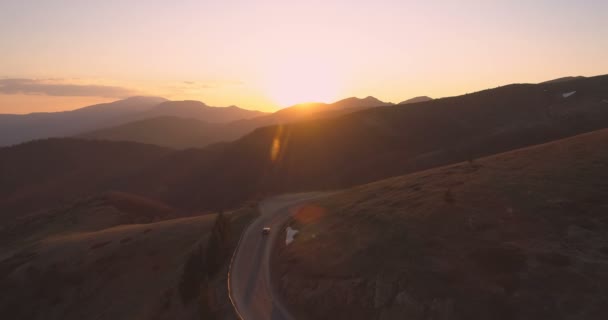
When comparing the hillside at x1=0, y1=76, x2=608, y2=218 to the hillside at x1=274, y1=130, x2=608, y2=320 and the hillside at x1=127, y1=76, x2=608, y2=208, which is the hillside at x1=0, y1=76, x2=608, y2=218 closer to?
the hillside at x1=127, y1=76, x2=608, y2=208

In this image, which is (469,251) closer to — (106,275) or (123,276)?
(123,276)

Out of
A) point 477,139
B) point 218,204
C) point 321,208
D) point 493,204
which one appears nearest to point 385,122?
point 477,139

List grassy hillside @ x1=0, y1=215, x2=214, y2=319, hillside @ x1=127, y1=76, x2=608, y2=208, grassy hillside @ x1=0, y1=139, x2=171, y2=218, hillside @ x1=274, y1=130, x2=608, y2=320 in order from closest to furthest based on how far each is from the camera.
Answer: hillside @ x1=274, y1=130, x2=608, y2=320, grassy hillside @ x1=0, y1=215, x2=214, y2=319, hillside @ x1=127, y1=76, x2=608, y2=208, grassy hillside @ x1=0, y1=139, x2=171, y2=218

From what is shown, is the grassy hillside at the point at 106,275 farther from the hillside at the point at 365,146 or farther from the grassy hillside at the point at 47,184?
the grassy hillside at the point at 47,184

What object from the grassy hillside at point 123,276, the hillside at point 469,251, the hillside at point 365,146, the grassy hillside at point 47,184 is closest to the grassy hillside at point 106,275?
the grassy hillside at point 123,276

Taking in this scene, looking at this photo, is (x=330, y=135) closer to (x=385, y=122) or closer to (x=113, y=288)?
(x=385, y=122)

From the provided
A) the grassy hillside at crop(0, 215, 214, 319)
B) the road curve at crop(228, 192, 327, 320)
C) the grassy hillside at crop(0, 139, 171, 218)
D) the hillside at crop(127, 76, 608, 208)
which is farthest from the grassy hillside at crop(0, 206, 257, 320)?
the grassy hillside at crop(0, 139, 171, 218)
